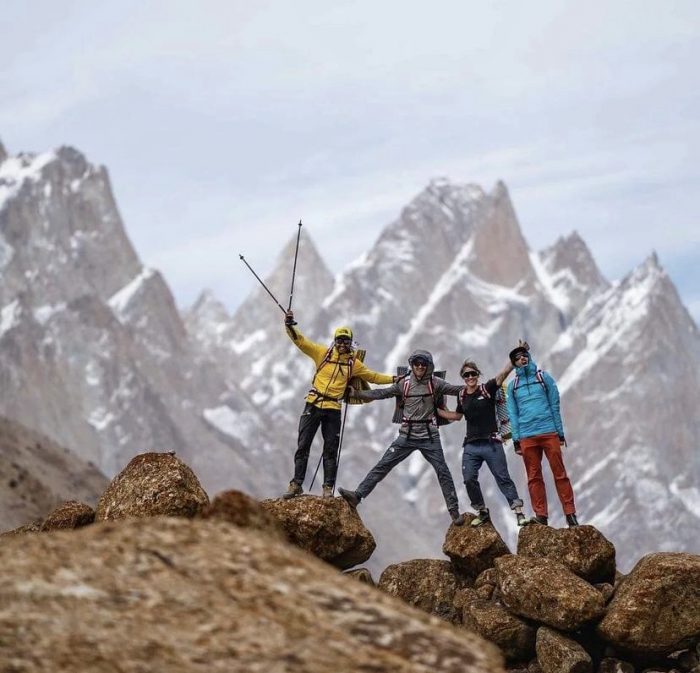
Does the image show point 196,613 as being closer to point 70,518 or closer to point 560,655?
point 560,655

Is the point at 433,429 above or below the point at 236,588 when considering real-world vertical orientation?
above

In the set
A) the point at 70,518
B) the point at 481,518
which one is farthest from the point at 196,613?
the point at 481,518

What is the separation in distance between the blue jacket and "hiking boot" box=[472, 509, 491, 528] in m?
1.32

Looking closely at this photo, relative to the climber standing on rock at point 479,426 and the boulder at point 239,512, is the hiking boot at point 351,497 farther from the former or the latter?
the boulder at point 239,512

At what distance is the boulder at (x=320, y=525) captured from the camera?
1872 centimetres

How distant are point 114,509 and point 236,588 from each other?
8524mm

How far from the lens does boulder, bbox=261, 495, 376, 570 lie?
18.7 m

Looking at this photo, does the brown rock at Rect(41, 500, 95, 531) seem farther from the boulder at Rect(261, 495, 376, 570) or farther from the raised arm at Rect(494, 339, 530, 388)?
the raised arm at Rect(494, 339, 530, 388)

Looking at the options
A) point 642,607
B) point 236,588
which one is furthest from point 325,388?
point 236,588

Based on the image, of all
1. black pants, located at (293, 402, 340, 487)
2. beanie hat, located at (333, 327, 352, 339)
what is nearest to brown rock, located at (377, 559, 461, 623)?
black pants, located at (293, 402, 340, 487)

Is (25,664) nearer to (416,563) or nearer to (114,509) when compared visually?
(114,509)

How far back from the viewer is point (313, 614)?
930 cm

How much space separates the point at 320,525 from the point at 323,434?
91.7 inches

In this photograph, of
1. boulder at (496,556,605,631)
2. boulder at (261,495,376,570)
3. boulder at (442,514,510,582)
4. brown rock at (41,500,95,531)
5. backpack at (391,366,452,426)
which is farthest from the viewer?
backpack at (391,366,452,426)
